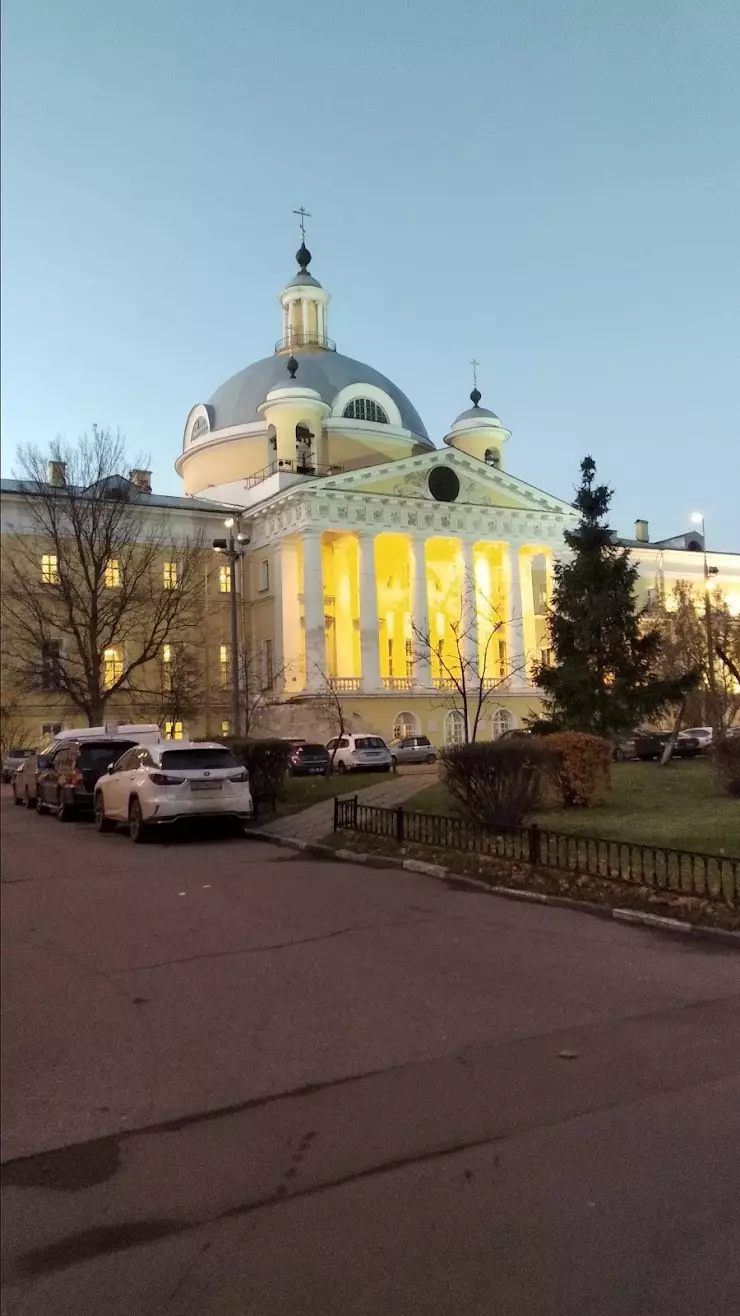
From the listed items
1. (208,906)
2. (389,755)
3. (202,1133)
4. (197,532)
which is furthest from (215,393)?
(202,1133)

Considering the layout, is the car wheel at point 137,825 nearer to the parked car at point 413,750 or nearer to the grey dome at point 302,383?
the parked car at point 413,750

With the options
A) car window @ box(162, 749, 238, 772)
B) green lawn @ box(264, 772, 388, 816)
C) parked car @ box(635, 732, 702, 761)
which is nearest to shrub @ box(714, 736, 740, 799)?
green lawn @ box(264, 772, 388, 816)

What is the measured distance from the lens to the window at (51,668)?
37062mm

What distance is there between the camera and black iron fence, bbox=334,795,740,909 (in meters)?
8.71

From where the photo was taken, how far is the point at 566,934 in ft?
26.2

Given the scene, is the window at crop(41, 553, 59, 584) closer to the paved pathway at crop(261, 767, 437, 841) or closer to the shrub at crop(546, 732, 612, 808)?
the paved pathway at crop(261, 767, 437, 841)

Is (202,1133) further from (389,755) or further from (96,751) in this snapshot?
(389,755)

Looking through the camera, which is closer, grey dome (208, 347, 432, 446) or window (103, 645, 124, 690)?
window (103, 645, 124, 690)

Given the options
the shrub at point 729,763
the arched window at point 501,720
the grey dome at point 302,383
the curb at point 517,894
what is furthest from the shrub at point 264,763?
the grey dome at point 302,383

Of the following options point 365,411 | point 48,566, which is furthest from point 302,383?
point 48,566

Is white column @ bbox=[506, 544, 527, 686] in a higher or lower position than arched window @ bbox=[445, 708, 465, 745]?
higher

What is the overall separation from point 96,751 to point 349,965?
1406 cm

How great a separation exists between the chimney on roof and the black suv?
1787 cm

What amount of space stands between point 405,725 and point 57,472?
20919 millimetres
